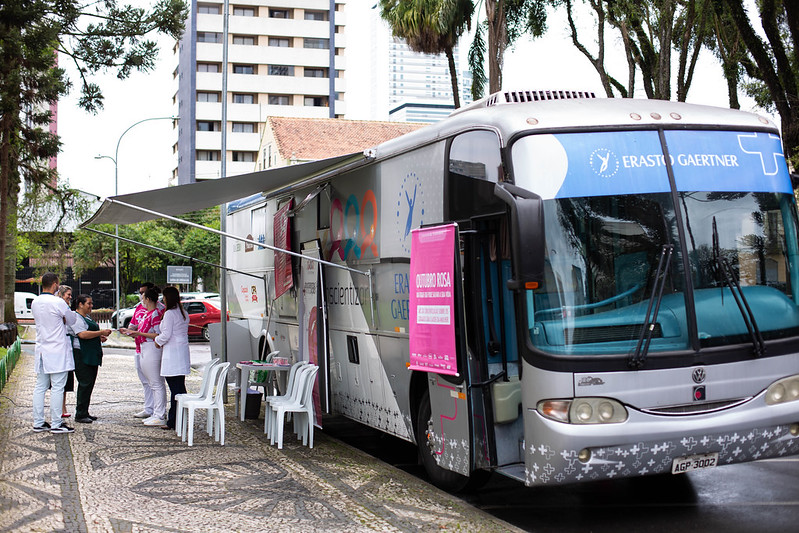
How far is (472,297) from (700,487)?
2879mm

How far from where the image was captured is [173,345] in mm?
10875

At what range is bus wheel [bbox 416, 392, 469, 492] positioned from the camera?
301 inches

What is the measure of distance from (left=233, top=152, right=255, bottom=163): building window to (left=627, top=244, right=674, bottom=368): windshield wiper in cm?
Result: 7501

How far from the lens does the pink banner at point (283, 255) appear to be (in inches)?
449

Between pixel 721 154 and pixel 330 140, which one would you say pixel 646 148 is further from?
pixel 330 140

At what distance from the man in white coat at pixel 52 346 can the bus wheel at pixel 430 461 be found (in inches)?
186

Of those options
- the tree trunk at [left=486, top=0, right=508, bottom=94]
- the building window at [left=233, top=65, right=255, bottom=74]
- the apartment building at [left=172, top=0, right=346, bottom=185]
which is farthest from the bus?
the building window at [left=233, top=65, right=255, bottom=74]

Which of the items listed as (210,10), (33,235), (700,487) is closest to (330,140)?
(33,235)

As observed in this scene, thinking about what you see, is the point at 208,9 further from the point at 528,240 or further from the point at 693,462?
the point at 693,462

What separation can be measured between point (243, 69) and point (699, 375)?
3050 inches

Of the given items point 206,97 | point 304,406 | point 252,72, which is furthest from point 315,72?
point 304,406

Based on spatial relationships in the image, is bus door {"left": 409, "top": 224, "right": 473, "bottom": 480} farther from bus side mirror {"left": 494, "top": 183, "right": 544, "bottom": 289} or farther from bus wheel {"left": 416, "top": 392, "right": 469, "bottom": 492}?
bus side mirror {"left": 494, "top": 183, "right": 544, "bottom": 289}

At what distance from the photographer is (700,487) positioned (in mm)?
7867

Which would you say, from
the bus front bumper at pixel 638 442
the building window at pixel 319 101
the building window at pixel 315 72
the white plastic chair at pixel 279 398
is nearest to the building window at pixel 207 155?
the building window at pixel 319 101
